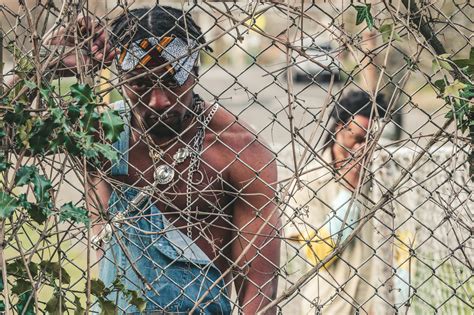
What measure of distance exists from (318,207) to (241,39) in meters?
2.83

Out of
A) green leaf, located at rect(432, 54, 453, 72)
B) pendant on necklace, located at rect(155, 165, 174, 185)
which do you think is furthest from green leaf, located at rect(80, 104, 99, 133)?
green leaf, located at rect(432, 54, 453, 72)

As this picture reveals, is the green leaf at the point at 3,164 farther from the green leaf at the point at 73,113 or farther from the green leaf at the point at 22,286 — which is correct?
the green leaf at the point at 22,286

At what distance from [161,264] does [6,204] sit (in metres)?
0.78

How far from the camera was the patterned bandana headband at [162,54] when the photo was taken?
3.19m

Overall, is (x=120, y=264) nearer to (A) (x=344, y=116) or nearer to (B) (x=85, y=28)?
(B) (x=85, y=28)

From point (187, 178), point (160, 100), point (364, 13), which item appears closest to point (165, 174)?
point (187, 178)

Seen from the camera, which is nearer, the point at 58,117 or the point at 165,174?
the point at 58,117

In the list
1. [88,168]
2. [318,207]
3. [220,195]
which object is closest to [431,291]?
[318,207]

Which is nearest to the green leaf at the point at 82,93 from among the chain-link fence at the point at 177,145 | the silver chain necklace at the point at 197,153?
the chain-link fence at the point at 177,145

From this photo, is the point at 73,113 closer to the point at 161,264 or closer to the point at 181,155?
the point at 181,155

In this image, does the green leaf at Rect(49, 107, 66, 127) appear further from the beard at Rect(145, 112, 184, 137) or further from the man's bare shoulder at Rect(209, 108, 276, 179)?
the man's bare shoulder at Rect(209, 108, 276, 179)

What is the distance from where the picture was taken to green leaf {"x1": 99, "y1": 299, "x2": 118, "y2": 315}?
2971mm

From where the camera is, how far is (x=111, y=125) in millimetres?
2758

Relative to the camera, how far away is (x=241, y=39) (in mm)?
2945
